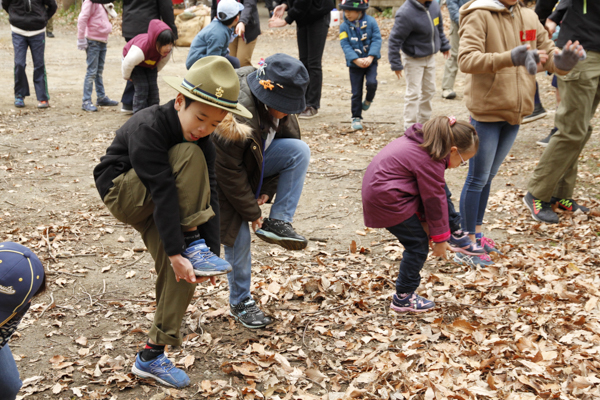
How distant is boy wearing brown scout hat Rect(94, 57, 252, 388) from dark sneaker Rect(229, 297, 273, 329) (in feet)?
3.41

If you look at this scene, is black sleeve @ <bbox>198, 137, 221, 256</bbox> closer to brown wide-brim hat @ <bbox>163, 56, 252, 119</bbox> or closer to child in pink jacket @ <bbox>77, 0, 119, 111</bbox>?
brown wide-brim hat @ <bbox>163, 56, 252, 119</bbox>

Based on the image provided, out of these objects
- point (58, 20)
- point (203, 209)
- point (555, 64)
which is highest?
point (555, 64)

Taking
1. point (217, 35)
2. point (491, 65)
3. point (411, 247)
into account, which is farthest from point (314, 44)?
point (411, 247)

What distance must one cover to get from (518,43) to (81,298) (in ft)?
13.9

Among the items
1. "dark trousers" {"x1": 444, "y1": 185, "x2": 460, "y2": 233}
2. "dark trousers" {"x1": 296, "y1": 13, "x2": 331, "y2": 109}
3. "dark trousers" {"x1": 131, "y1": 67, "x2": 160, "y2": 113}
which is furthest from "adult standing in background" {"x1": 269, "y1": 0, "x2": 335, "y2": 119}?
"dark trousers" {"x1": 444, "y1": 185, "x2": 460, "y2": 233}

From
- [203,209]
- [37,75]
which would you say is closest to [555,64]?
[203,209]

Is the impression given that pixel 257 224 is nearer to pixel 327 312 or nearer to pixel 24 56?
pixel 327 312

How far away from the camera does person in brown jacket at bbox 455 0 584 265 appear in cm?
455

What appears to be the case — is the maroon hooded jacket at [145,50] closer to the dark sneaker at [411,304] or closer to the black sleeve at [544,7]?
the black sleeve at [544,7]

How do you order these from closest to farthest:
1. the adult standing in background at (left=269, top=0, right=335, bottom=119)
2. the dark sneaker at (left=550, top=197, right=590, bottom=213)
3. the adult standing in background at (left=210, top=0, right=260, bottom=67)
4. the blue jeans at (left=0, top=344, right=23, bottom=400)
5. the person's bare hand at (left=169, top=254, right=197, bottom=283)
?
the blue jeans at (left=0, top=344, right=23, bottom=400) < the person's bare hand at (left=169, top=254, right=197, bottom=283) < the dark sneaker at (left=550, top=197, right=590, bottom=213) < the adult standing in background at (left=269, top=0, right=335, bottom=119) < the adult standing in background at (left=210, top=0, right=260, bottom=67)

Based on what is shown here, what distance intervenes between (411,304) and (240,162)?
1769mm

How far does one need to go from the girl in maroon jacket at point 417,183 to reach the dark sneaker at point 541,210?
249 centimetres

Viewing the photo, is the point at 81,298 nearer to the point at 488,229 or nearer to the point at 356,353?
the point at 356,353

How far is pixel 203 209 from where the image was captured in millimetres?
2949
